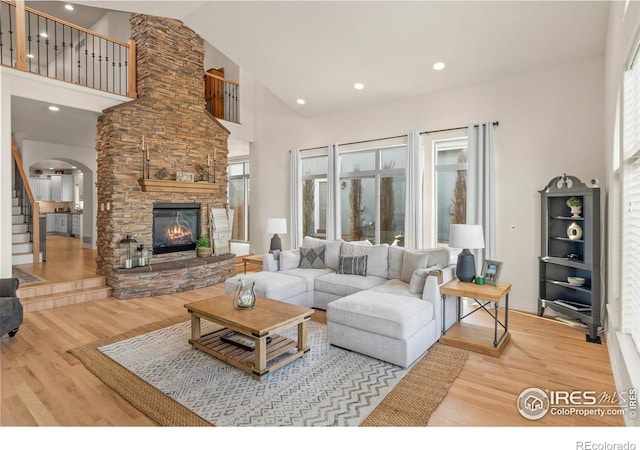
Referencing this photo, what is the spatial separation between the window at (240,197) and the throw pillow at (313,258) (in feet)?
15.9

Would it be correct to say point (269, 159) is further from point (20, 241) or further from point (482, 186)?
point (20, 241)

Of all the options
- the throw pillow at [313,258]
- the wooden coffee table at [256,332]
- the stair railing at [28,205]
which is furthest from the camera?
the stair railing at [28,205]

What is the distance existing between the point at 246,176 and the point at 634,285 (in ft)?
28.1

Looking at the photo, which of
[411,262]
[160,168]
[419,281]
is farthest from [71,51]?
[419,281]

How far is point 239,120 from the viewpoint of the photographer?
8.08 meters

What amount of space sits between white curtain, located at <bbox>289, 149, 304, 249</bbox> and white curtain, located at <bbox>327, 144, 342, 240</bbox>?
31.7 inches

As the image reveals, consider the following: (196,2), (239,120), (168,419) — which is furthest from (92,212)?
(168,419)

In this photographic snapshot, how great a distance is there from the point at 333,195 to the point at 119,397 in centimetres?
489

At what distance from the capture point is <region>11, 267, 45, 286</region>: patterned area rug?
16.9 ft

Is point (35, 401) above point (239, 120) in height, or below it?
below

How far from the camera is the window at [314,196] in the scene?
7125 millimetres

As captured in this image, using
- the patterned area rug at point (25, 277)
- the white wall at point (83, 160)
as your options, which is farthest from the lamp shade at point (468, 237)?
the white wall at point (83, 160)

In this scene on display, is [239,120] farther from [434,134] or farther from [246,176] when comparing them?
[434,134]

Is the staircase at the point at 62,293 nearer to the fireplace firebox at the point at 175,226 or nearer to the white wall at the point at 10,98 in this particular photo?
the white wall at the point at 10,98
